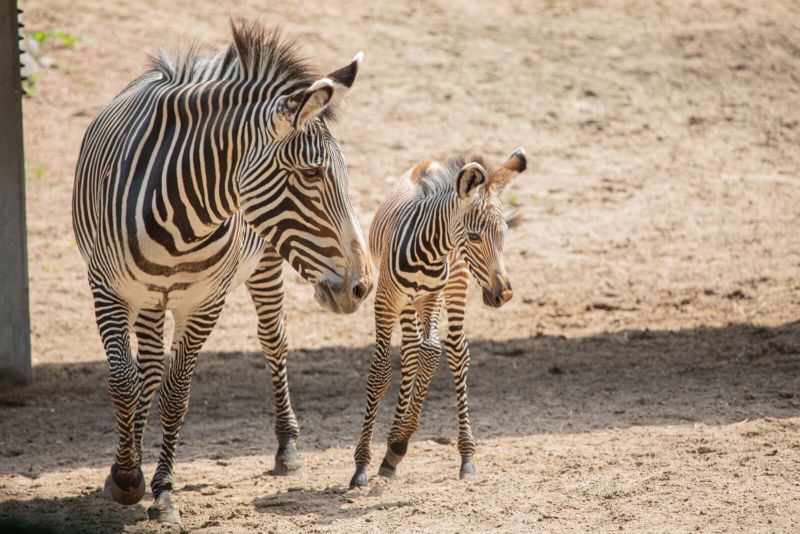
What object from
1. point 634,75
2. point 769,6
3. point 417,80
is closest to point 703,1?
point 769,6

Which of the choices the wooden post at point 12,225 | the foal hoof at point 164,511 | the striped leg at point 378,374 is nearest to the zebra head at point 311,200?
the striped leg at point 378,374

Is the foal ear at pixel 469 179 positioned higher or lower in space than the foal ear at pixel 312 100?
lower

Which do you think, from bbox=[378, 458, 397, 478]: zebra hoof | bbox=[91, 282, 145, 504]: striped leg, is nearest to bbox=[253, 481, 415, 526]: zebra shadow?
bbox=[378, 458, 397, 478]: zebra hoof

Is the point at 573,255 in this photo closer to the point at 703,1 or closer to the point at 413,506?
the point at 413,506

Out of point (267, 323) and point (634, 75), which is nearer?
point (267, 323)

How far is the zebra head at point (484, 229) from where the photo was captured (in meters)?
6.02

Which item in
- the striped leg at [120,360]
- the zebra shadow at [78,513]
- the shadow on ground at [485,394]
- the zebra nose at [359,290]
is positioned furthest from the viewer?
the shadow on ground at [485,394]

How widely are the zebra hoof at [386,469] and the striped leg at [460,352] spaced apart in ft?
1.68

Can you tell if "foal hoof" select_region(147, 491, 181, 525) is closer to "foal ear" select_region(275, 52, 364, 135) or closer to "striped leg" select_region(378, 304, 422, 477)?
"striped leg" select_region(378, 304, 422, 477)

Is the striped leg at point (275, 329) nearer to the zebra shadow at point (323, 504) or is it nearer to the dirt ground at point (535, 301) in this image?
the dirt ground at point (535, 301)

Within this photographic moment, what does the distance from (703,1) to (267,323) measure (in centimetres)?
1381

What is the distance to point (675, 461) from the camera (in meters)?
6.53

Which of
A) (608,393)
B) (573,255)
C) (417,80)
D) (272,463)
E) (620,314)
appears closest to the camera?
(272,463)

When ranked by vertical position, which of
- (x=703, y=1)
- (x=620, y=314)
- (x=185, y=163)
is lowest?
(x=620, y=314)
